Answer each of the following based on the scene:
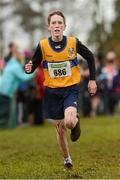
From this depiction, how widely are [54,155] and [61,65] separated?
7.58 feet

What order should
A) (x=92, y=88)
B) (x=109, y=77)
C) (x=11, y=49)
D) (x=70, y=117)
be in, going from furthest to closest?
(x=109, y=77) → (x=11, y=49) → (x=92, y=88) → (x=70, y=117)

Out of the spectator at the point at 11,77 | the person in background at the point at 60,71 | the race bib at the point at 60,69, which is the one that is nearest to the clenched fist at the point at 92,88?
the person in background at the point at 60,71

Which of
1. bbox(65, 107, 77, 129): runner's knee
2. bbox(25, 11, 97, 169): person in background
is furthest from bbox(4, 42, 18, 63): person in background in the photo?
bbox(65, 107, 77, 129): runner's knee

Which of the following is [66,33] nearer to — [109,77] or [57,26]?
[109,77]

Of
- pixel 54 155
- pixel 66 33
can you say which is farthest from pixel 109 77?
pixel 54 155

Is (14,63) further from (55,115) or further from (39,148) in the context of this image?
(55,115)

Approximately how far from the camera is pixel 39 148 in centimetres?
1174

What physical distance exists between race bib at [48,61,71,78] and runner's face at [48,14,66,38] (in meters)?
0.40

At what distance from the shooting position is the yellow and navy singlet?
8.63 metres

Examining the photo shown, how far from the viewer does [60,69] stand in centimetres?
862

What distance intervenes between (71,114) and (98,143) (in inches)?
164

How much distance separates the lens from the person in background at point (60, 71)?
28.1ft

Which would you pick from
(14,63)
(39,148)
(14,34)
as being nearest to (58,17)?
(39,148)

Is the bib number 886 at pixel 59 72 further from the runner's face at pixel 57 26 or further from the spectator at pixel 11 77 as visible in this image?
the spectator at pixel 11 77
